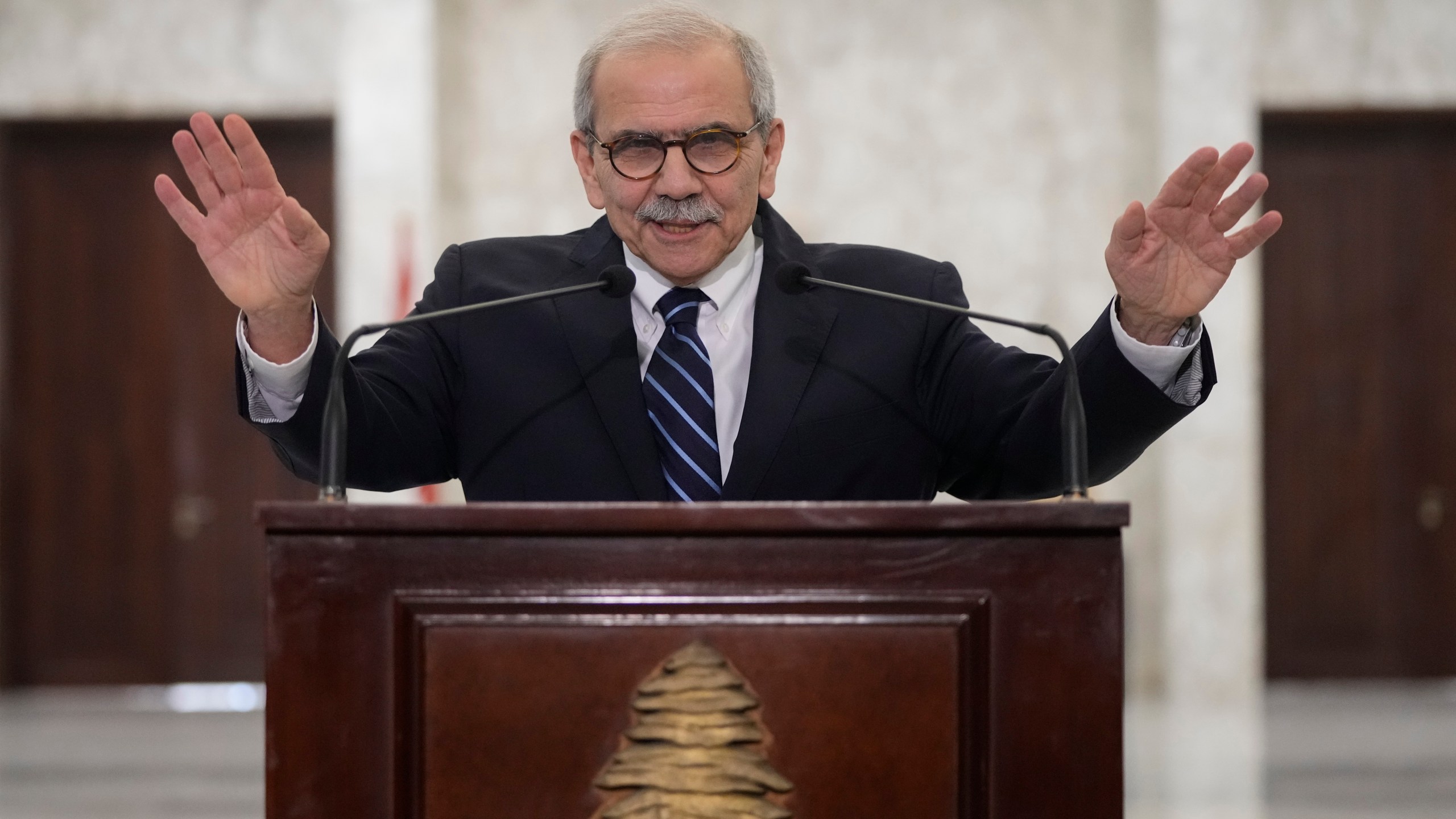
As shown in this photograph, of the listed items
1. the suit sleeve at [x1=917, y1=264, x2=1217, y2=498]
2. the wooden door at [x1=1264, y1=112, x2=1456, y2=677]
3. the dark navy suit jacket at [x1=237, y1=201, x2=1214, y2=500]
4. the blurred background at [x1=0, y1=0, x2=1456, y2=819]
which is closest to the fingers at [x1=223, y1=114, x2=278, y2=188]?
the dark navy suit jacket at [x1=237, y1=201, x2=1214, y2=500]

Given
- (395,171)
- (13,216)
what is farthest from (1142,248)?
(13,216)

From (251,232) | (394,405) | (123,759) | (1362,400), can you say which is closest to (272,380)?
(251,232)

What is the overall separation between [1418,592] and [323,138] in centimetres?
555

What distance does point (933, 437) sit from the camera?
6.25 feet

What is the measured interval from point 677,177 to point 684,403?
275mm

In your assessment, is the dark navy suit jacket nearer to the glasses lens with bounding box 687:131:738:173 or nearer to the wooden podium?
the glasses lens with bounding box 687:131:738:173

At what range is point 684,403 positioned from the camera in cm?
178

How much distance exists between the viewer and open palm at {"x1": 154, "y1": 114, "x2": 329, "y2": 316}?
1.47m

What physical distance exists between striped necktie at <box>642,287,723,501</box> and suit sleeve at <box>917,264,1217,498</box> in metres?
0.31

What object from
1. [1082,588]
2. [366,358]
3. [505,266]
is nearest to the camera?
[1082,588]

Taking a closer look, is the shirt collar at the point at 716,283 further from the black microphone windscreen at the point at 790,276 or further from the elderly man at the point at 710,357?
the black microphone windscreen at the point at 790,276

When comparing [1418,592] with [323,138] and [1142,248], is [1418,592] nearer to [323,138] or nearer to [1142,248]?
[323,138]

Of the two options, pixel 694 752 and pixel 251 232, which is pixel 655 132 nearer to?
pixel 251 232

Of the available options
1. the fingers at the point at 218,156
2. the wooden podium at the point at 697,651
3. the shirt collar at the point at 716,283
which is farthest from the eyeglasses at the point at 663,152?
the wooden podium at the point at 697,651
